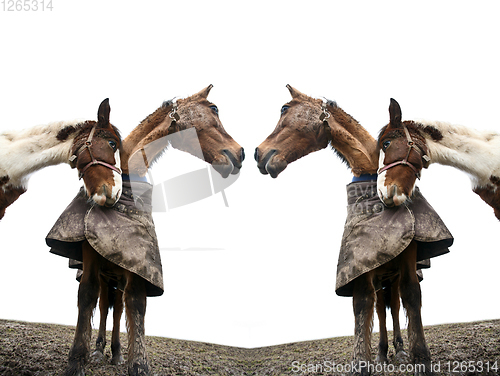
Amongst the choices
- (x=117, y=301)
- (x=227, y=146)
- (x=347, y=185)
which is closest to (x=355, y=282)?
(x=347, y=185)

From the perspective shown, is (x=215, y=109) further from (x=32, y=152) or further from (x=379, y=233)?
(x=379, y=233)

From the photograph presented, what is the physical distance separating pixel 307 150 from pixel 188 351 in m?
3.54

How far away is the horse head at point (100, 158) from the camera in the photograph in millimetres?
4062

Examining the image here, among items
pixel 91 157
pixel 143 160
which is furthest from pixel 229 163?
pixel 91 157

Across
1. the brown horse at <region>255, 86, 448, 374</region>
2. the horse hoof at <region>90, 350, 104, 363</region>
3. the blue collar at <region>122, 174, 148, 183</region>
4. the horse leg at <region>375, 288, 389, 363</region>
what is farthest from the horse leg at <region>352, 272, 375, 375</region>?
the horse hoof at <region>90, 350, 104, 363</region>

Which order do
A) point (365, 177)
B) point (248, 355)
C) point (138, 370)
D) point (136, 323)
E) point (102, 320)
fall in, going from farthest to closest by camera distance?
point (248, 355)
point (102, 320)
point (365, 177)
point (136, 323)
point (138, 370)

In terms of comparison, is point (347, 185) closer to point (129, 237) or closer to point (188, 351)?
point (129, 237)

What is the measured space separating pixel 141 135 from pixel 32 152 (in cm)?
117

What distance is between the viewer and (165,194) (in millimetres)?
4922

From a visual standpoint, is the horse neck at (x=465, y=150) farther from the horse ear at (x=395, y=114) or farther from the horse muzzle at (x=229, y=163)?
the horse muzzle at (x=229, y=163)

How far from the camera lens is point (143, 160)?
474 centimetres

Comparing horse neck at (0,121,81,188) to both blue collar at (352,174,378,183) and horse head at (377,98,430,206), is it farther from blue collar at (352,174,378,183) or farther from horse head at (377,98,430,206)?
horse head at (377,98,430,206)

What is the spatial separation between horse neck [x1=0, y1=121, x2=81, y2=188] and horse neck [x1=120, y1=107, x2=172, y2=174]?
57cm

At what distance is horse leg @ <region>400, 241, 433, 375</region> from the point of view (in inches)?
153
